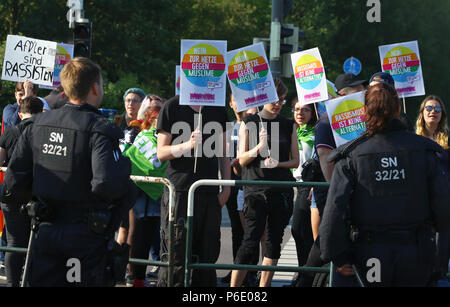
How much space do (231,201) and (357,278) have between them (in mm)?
4249

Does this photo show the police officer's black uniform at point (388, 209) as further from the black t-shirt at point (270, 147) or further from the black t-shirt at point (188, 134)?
the black t-shirt at point (270, 147)

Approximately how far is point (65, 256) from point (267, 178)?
2.98 meters

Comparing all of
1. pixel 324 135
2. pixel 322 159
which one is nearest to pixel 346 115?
pixel 324 135

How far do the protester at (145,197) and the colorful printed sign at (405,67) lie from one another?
3207 mm

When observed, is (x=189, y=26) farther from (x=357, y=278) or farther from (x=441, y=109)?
(x=357, y=278)

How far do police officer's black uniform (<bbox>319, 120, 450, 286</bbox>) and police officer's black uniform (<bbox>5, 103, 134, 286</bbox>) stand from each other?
1.32 metres

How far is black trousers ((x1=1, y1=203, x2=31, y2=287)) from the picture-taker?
21.4 ft

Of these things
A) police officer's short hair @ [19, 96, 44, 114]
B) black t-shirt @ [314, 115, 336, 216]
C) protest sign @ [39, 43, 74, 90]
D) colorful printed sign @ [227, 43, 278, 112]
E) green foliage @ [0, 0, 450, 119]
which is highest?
green foliage @ [0, 0, 450, 119]

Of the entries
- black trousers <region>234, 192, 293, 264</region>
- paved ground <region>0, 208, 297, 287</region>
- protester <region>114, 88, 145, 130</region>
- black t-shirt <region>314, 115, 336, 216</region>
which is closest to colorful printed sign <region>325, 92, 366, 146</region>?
black t-shirt <region>314, 115, 336, 216</region>

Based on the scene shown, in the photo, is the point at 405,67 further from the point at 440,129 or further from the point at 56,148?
the point at 56,148

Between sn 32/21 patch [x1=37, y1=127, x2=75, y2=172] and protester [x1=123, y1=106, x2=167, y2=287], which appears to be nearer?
sn 32/21 patch [x1=37, y1=127, x2=75, y2=172]

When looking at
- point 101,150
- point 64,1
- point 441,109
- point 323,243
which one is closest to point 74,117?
point 101,150

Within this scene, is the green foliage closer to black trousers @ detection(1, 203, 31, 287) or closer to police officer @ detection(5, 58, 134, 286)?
black trousers @ detection(1, 203, 31, 287)

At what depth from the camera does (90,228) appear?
4.55 metres
